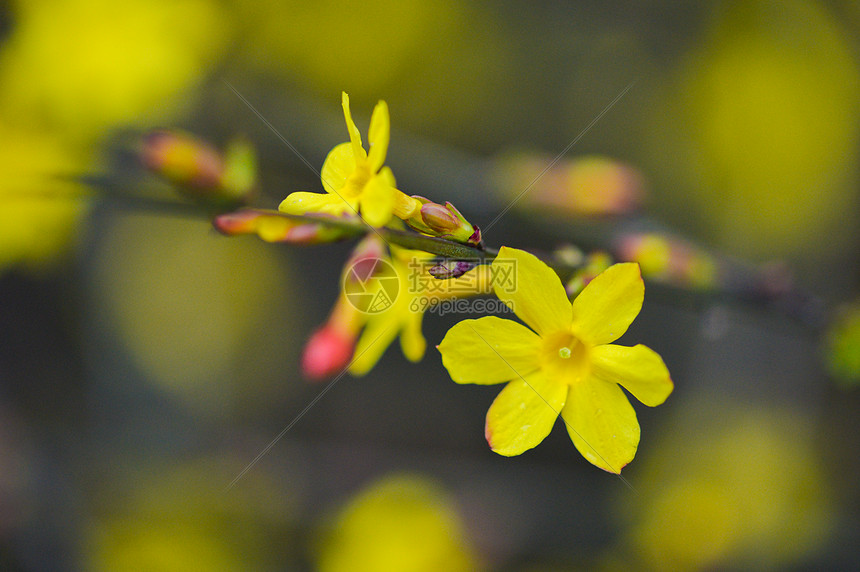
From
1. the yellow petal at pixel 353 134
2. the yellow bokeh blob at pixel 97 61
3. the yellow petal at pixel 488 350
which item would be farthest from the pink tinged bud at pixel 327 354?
the yellow bokeh blob at pixel 97 61

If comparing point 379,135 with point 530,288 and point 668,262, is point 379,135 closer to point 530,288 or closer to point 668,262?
point 530,288

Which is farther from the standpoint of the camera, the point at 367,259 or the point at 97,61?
the point at 97,61

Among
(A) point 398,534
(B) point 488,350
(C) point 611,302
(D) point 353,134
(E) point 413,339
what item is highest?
(D) point 353,134

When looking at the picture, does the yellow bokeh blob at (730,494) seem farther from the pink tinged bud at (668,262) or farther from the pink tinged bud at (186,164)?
the pink tinged bud at (186,164)

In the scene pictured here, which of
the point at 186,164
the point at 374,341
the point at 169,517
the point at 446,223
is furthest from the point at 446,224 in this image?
the point at 169,517

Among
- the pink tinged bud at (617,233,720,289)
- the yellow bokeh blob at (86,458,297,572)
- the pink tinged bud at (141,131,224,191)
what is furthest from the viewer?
the yellow bokeh blob at (86,458,297,572)

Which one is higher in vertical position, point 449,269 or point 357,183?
point 357,183

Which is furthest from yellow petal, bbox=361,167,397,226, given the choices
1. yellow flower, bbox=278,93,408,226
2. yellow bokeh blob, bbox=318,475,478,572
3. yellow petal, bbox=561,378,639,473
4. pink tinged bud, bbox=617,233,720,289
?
yellow bokeh blob, bbox=318,475,478,572

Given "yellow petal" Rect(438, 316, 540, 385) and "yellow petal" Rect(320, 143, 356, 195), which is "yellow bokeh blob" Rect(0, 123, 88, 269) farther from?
"yellow petal" Rect(438, 316, 540, 385)
